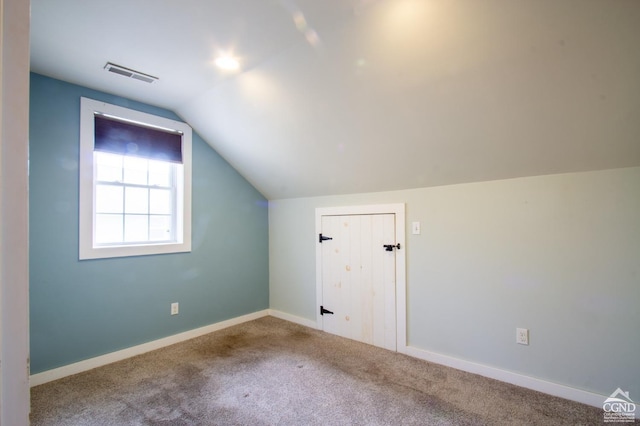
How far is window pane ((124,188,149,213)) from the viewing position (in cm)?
311

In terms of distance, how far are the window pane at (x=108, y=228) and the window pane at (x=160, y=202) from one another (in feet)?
1.06

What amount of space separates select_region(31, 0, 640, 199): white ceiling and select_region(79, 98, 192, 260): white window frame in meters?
0.23

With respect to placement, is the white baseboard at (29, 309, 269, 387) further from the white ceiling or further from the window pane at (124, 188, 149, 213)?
the white ceiling

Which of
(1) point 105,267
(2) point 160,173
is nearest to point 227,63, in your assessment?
(2) point 160,173

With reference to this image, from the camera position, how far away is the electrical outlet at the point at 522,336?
235 cm

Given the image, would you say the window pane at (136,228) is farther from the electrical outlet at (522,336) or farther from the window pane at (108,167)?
the electrical outlet at (522,336)

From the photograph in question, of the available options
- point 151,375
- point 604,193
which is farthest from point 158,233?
point 604,193

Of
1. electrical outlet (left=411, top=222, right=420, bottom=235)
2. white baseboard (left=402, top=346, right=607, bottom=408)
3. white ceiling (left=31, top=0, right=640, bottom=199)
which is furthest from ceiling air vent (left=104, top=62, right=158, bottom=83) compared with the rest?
white baseboard (left=402, top=346, right=607, bottom=408)

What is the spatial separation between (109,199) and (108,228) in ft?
0.89

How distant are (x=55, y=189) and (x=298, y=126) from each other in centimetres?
207

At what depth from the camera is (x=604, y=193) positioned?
211cm

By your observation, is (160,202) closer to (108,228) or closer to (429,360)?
(108,228)

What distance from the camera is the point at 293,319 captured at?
3.96 meters

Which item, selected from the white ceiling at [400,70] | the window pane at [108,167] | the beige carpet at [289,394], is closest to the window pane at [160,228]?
the window pane at [108,167]
